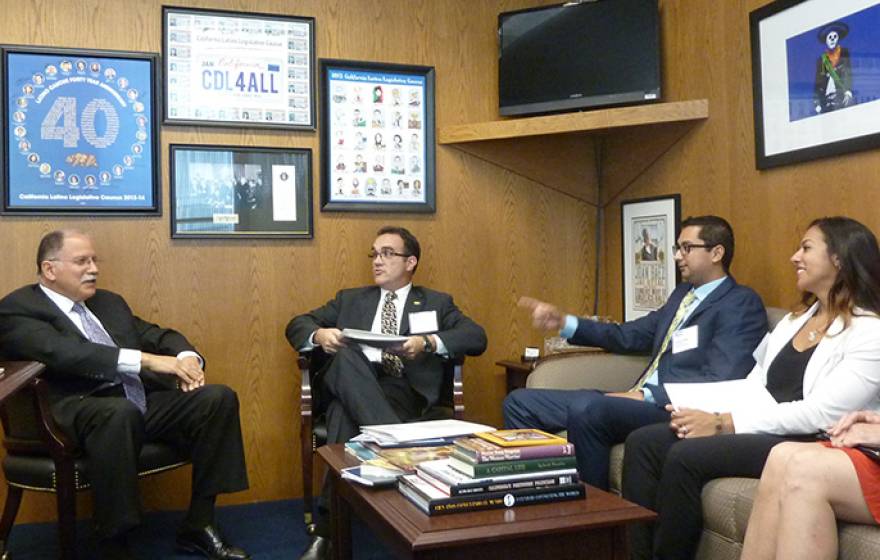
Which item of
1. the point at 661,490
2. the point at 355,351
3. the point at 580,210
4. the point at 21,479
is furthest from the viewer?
the point at 580,210

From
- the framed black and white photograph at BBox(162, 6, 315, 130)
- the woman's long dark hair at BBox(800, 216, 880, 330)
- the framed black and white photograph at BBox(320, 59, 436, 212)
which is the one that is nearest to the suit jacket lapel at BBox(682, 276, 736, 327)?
the woman's long dark hair at BBox(800, 216, 880, 330)

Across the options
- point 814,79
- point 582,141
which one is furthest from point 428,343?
point 814,79

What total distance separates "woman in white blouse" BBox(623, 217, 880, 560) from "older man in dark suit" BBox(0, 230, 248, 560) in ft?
5.08

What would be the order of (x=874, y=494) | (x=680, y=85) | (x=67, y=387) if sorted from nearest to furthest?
1. (x=874, y=494)
2. (x=67, y=387)
3. (x=680, y=85)

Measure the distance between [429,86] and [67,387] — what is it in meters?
2.29

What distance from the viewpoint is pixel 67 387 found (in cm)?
308

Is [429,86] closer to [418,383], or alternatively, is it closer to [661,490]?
[418,383]

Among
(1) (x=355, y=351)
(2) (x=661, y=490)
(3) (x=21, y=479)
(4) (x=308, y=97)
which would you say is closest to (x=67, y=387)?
(3) (x=21, y=479)

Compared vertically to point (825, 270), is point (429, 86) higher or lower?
higher

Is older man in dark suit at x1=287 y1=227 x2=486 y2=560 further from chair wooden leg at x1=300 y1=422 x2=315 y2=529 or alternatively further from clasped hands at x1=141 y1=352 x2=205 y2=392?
clasped hands at x1=141 y1=352 x2=205 y2=392

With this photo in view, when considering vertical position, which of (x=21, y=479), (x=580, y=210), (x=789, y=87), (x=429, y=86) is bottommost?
(x=21, y=479)

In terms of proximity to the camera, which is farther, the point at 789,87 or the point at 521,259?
the point at 521,259

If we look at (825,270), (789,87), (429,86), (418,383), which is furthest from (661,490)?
(429,86)

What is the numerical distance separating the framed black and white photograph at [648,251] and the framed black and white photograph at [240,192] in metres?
1.68
